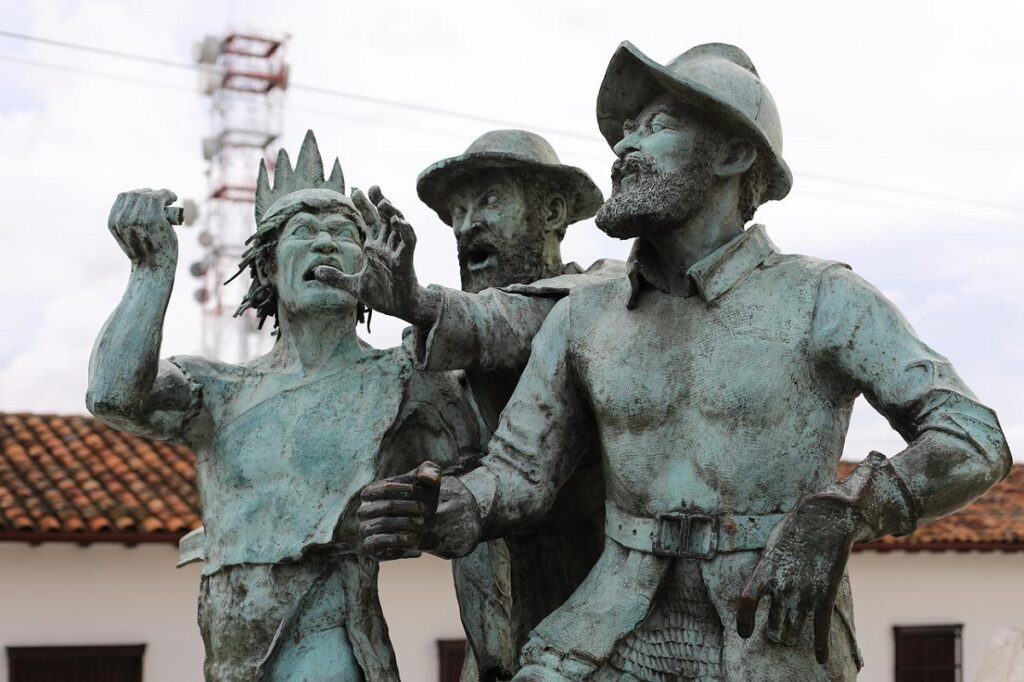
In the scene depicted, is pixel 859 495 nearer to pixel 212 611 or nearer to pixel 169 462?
pixel 212 611

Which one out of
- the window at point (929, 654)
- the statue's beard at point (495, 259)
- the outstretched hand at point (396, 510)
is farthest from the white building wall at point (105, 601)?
the outstretched hand at point (396, 510)

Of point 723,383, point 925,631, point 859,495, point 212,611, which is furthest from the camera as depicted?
point 925,631

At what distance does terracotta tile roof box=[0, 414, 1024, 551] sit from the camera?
516 inches

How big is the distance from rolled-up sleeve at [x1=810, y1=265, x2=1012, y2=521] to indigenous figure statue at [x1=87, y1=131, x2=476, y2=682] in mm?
1203

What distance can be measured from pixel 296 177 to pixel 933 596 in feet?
45.5

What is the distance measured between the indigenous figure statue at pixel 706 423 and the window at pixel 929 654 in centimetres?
1401

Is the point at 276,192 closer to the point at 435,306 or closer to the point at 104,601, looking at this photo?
the point at 435,306

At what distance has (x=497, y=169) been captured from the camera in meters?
5.33

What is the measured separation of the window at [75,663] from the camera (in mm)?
13734

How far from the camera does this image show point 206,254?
82.9 feet

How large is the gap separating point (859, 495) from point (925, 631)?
1487cm

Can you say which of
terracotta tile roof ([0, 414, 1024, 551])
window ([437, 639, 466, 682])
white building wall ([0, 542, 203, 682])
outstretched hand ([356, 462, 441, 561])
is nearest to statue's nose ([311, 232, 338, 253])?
outstretched hand ([356, 462, 441, 561])

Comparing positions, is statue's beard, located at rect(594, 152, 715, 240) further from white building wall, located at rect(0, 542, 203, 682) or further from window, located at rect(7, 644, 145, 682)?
window, located at rect(7, 644, 145, 682)

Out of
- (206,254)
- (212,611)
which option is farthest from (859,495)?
(206,254)
